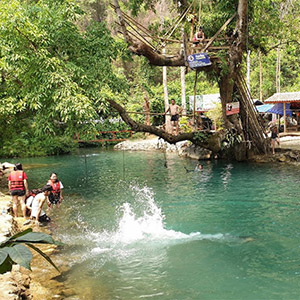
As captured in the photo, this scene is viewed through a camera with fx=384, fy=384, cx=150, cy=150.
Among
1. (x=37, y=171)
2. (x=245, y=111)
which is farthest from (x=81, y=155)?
(x=245, y=111)

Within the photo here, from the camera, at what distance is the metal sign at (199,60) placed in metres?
16.0

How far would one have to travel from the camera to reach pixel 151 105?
3806cm

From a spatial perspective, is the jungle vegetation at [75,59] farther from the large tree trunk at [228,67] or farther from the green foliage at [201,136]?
the green foliage at [201,136]

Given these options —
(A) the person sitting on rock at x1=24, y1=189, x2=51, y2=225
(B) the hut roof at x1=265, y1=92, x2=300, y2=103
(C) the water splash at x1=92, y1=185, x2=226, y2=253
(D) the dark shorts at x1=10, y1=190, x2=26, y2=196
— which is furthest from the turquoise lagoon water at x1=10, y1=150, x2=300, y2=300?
(B) the hut roof at x1=265, y1=92, x2=300, y2=103

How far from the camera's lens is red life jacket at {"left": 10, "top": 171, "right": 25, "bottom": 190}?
1107 centimetres

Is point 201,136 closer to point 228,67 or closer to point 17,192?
point 228,67

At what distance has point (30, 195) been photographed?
1145cm

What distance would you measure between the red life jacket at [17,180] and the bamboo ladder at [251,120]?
38.6 ft

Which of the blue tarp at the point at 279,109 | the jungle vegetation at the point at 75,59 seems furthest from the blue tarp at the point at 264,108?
the jungle vegetation at the point at 75,59

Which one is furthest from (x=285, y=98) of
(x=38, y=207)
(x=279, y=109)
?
(x=38, y=207)

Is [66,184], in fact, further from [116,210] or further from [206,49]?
[206,49]

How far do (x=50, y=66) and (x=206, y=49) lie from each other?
732 cm

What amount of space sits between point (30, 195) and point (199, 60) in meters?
8.96

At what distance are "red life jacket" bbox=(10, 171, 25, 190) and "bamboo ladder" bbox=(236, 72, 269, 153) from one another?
11.8 metres
